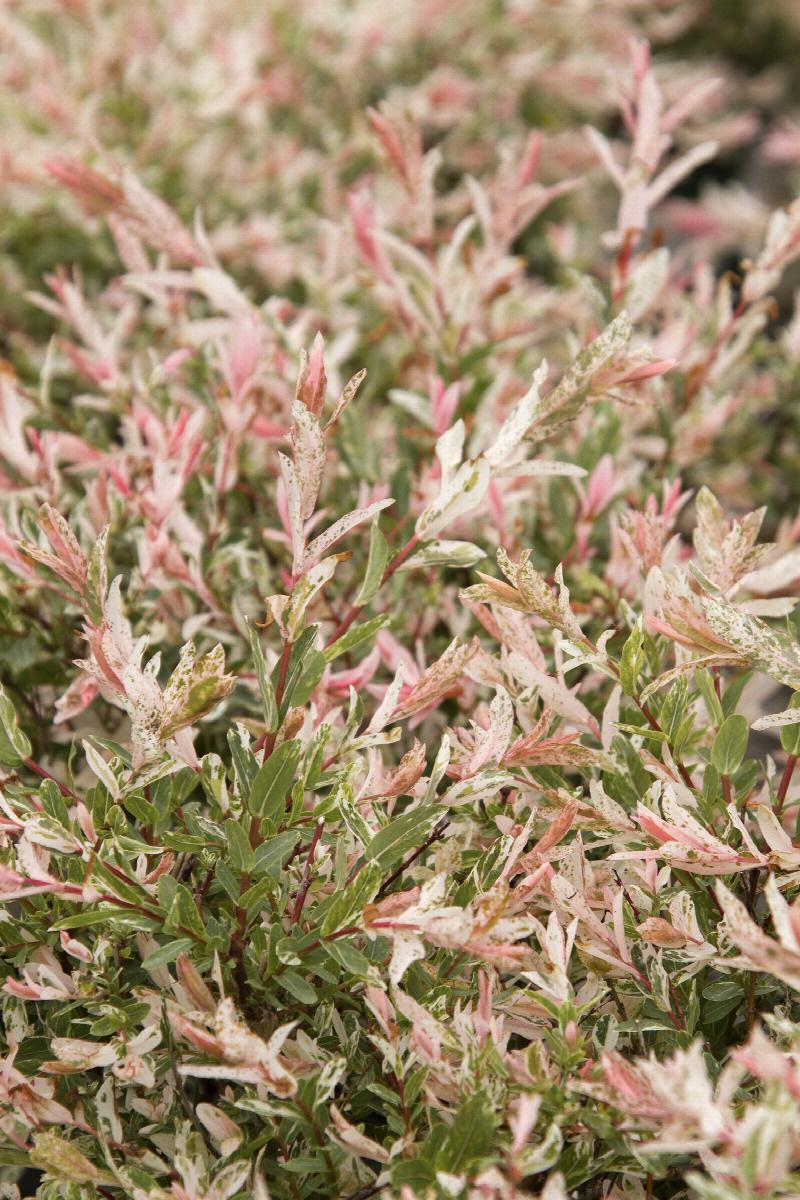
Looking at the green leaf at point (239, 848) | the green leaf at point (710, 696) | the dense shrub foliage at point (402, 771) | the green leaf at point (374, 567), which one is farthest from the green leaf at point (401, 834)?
the green leaf at point (710, 696)

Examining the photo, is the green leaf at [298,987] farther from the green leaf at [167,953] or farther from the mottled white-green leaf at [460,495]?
the mottled white-green leaf at [460,495]

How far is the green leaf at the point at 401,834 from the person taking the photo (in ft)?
3.27

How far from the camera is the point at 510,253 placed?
3320 millimetres

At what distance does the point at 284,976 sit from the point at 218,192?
2239mm

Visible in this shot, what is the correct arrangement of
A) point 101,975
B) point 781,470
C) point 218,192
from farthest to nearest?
Answer: point 218,192 < point 781,470 < point 101,975

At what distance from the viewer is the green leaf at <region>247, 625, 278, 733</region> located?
955 millimetres

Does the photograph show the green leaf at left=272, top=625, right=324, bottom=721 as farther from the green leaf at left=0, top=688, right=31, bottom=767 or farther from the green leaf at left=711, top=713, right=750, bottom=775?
→ the green leaf at left=711, top=713, right=750, bottom=775

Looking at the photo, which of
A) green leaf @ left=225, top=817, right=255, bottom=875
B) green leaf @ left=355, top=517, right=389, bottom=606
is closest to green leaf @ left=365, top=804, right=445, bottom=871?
green leaf @ left=225, top=817, right=255, bottom=875

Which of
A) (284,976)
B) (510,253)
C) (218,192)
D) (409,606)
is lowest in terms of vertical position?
(510,253)

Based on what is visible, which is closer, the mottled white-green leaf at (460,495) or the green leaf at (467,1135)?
the green leaf at (467,1135)

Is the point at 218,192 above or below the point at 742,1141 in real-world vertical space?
above

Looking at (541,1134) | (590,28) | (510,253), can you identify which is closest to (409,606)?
(541,1134)

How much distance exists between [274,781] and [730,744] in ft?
1.54

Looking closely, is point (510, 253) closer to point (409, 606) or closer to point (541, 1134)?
point (409, 606)
